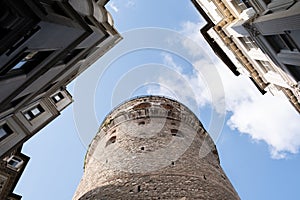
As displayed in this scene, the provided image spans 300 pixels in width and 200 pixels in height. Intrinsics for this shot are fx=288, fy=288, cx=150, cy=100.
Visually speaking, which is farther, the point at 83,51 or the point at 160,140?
the point at 160,140

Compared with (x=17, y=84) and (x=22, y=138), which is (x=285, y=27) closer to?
(x=17, y=84)

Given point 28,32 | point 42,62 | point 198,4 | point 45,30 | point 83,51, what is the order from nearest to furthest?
point 28,32
point 45,30
point 42,62
point 83,51
point 198,4

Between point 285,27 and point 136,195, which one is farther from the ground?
point 285,27

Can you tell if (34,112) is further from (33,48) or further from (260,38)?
(260,38)

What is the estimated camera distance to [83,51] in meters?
12.3

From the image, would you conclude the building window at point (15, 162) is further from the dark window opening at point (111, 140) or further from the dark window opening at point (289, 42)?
the dark window opening at point (289, 42)

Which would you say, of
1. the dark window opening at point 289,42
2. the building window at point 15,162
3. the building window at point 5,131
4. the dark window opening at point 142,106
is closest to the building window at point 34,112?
the building window at point 5,131

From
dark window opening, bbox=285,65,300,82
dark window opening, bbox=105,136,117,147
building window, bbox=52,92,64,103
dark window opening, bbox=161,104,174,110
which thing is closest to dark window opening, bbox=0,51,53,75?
building window, bbox=52,92,64,103

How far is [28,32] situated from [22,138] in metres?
7.32

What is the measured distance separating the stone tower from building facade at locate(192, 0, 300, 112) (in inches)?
209

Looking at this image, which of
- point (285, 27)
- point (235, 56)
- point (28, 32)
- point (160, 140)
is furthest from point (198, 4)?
point (28, 32)

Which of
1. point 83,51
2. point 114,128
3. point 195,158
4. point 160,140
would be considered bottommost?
point 195,158

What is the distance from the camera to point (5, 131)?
463 inches

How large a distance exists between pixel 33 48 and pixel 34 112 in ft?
23.4
